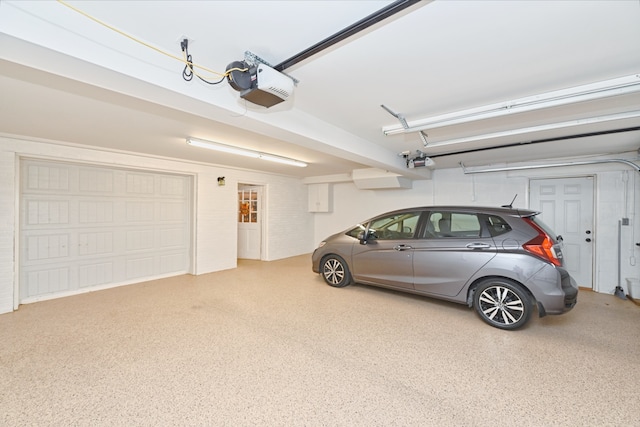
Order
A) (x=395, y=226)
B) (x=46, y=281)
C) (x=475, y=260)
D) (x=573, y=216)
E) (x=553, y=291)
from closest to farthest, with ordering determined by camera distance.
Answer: (x=553, y=291)
(x=475, y=260)
(x=46, y=281)
(x=395, y=226)
(x=573, y=216)

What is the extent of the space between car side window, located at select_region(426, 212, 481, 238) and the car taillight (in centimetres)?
50

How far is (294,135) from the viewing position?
271 centimetres

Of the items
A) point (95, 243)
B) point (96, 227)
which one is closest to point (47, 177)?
point (96, 227)

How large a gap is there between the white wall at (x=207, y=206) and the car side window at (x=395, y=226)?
3306 mm

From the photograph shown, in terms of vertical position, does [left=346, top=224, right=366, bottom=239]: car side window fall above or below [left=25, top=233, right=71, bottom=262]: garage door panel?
above

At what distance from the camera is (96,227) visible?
4320 mm

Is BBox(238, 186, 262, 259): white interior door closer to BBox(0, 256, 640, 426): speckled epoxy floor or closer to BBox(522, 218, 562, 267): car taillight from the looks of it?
BBox(0, 256, 640, 426): speckled epoxy floor

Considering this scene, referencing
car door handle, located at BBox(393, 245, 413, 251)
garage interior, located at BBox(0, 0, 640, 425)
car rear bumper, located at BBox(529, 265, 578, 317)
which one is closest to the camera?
garage interior, located at BBox(0, 0, 640, 425)

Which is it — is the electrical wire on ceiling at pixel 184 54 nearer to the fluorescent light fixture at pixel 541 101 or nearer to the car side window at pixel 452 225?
the fluorescent light fixture at pixel 541 101

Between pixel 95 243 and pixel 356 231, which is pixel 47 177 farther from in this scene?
pixel 356 231

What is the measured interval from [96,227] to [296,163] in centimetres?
346

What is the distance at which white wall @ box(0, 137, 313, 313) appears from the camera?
3379 mm

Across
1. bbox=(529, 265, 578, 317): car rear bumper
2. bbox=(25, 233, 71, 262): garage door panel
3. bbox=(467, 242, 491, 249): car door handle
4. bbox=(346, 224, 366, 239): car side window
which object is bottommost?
bbox=(529, 265, 578, 317): car rear bumper

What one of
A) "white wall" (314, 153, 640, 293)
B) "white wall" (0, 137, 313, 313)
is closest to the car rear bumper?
"white wall" (314, 153, 640, 293)
